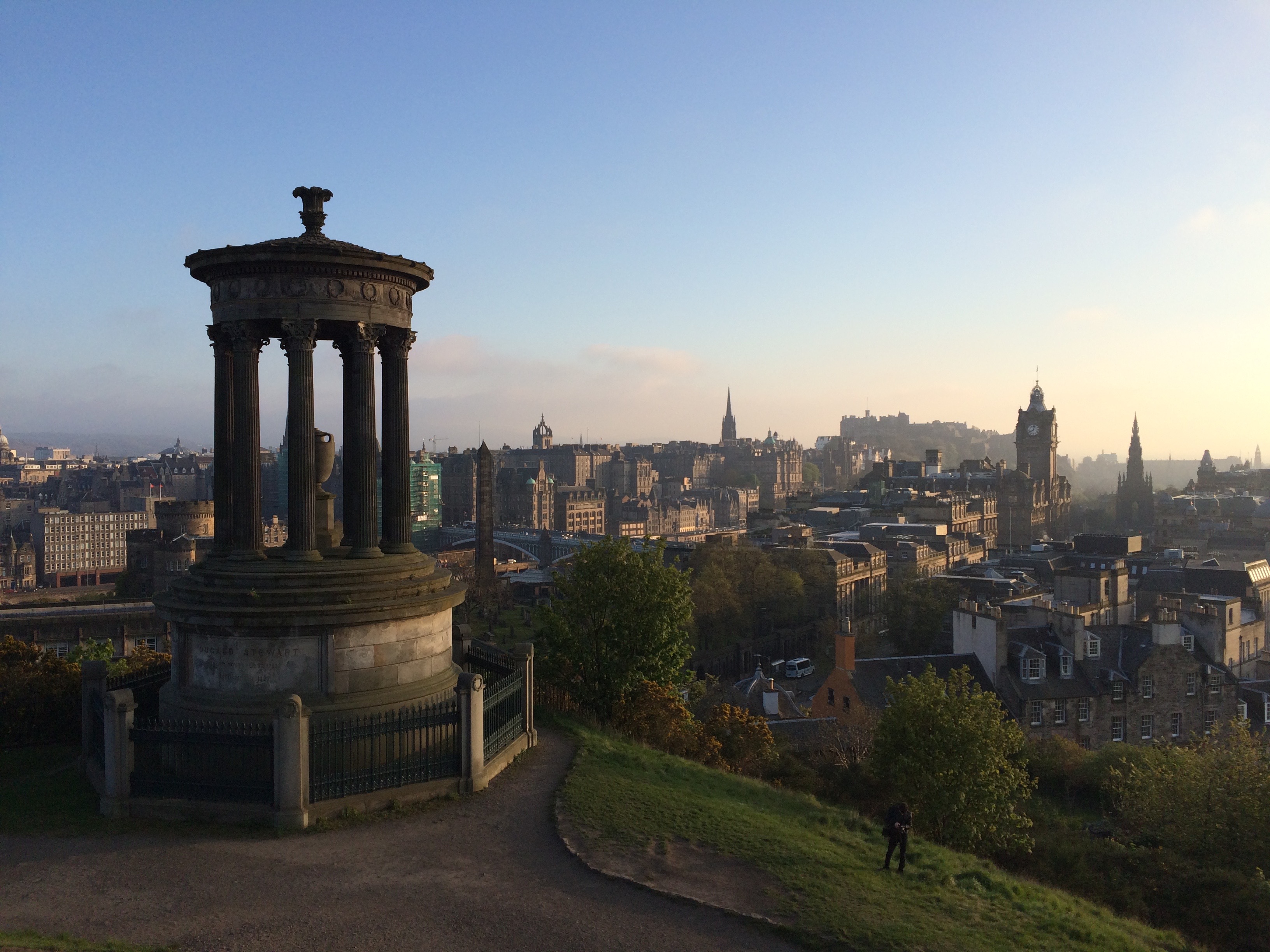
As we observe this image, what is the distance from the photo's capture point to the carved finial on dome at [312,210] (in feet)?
60.2

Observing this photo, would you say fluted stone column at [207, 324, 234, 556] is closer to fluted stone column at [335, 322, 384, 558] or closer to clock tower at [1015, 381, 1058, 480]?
fluted stone column at [335, 322, 384, 558]

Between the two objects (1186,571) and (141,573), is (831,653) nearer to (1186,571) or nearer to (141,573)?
(1186,571)

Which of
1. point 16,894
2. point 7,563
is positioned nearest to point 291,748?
point 16,894

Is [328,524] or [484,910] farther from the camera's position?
[328,524]

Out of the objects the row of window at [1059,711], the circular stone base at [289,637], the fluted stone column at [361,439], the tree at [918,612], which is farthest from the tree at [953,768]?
the tree at [918,612]

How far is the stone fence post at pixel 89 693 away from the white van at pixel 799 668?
54.7 metres

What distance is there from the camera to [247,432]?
1780 cm

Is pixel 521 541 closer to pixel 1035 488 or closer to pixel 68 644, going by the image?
pixel 1035 488

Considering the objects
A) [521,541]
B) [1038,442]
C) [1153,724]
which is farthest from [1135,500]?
[1153,724]

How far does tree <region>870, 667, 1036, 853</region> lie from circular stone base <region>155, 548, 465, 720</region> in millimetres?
12746

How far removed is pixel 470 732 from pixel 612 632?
981cm

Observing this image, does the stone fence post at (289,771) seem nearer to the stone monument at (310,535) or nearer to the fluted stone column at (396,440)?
the stone monument at (310,535)

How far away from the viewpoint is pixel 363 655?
16.7 metres

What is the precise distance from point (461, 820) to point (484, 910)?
3207mm
